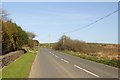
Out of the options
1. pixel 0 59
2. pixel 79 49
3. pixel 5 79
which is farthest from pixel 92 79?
pixel 79 49

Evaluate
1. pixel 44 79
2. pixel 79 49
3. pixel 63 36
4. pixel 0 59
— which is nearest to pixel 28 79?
pixel 44 79

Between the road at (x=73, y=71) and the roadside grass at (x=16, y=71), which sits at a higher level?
the roadside grass at (x=16, y=71)

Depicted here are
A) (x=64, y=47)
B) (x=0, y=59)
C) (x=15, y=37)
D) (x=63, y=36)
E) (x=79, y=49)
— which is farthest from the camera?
(x=63, y=36)

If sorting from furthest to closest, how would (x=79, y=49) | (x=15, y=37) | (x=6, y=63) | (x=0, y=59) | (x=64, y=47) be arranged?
(x=64, y=47)
(x=79, y=49)
(x=15, y=37)
(x=6, y=63)
(x=0, y=59)

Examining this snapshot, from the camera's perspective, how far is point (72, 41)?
92.8m

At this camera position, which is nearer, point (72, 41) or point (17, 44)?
point (17, 44)

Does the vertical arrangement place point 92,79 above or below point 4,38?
below

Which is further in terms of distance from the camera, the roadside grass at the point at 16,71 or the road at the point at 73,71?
the road at the point at 73,71

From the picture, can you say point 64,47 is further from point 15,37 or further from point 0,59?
point 0,59

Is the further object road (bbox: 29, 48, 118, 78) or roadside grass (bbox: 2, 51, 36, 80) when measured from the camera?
road (bbox: 29, 48, 118, 78)

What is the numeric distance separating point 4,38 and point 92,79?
29.1 meters

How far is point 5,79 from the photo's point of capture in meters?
14.5

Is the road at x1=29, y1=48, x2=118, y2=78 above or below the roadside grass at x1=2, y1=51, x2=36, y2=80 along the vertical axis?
below

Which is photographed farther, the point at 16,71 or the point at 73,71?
the point at 73,71
